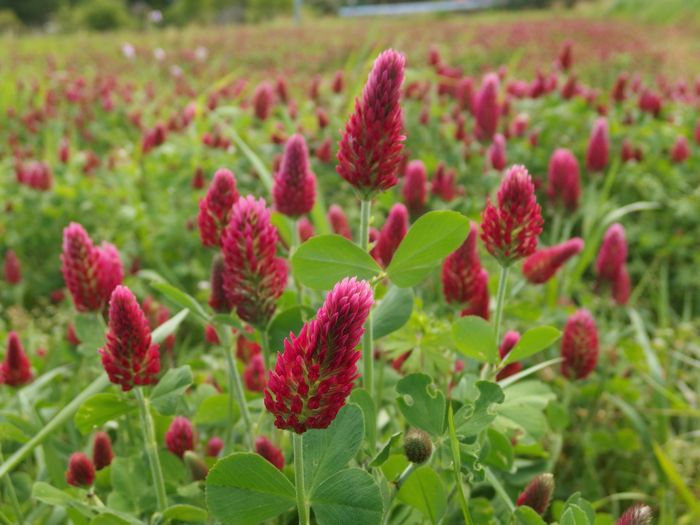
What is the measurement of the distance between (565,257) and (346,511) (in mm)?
1004

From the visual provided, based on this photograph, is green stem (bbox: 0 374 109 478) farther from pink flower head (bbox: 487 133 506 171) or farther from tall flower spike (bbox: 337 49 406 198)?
pink flower head (bbox: 487 133 506 171)

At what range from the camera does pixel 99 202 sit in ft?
11.8

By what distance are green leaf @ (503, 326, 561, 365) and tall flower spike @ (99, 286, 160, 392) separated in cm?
56

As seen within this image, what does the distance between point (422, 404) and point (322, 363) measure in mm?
348

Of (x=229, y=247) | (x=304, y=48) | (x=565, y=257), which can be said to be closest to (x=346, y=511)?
(x=229, y=247)

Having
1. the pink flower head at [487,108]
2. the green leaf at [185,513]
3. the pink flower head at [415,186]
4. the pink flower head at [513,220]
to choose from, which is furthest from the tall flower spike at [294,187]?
the pink flower head at [487,108]

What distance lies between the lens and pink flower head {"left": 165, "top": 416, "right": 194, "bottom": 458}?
139 centimetres

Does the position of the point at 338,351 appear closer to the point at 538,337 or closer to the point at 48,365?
the point at 538,337

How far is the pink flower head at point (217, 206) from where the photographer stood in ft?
4.17

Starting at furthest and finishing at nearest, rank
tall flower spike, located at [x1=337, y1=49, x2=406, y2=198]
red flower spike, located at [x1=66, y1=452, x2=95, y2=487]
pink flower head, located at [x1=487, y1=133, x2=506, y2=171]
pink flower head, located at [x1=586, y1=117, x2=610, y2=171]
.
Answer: pink flower head, located at [x1=487, y1=133, x2=506, y2=171] < pink flower head, located at [x1=586, y1=117, x2=610, y2=171] < red flower spike, located at [x1=66, y1=452, x2=95, y2=487] < tall flower spike, located at [x1=337, y1=49, x2=406, y2=198]

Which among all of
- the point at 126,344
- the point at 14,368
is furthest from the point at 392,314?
the point at 14,368

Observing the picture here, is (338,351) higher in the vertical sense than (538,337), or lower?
higher

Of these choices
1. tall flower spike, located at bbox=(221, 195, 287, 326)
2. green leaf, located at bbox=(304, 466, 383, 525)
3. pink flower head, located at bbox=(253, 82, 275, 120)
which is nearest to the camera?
green leaf, located at bbox=(304, 466, 383, 525)

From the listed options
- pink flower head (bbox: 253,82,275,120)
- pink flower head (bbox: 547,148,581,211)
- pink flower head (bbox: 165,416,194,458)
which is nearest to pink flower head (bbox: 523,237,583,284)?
pink flower head (bbox: 547,148,581,211)
